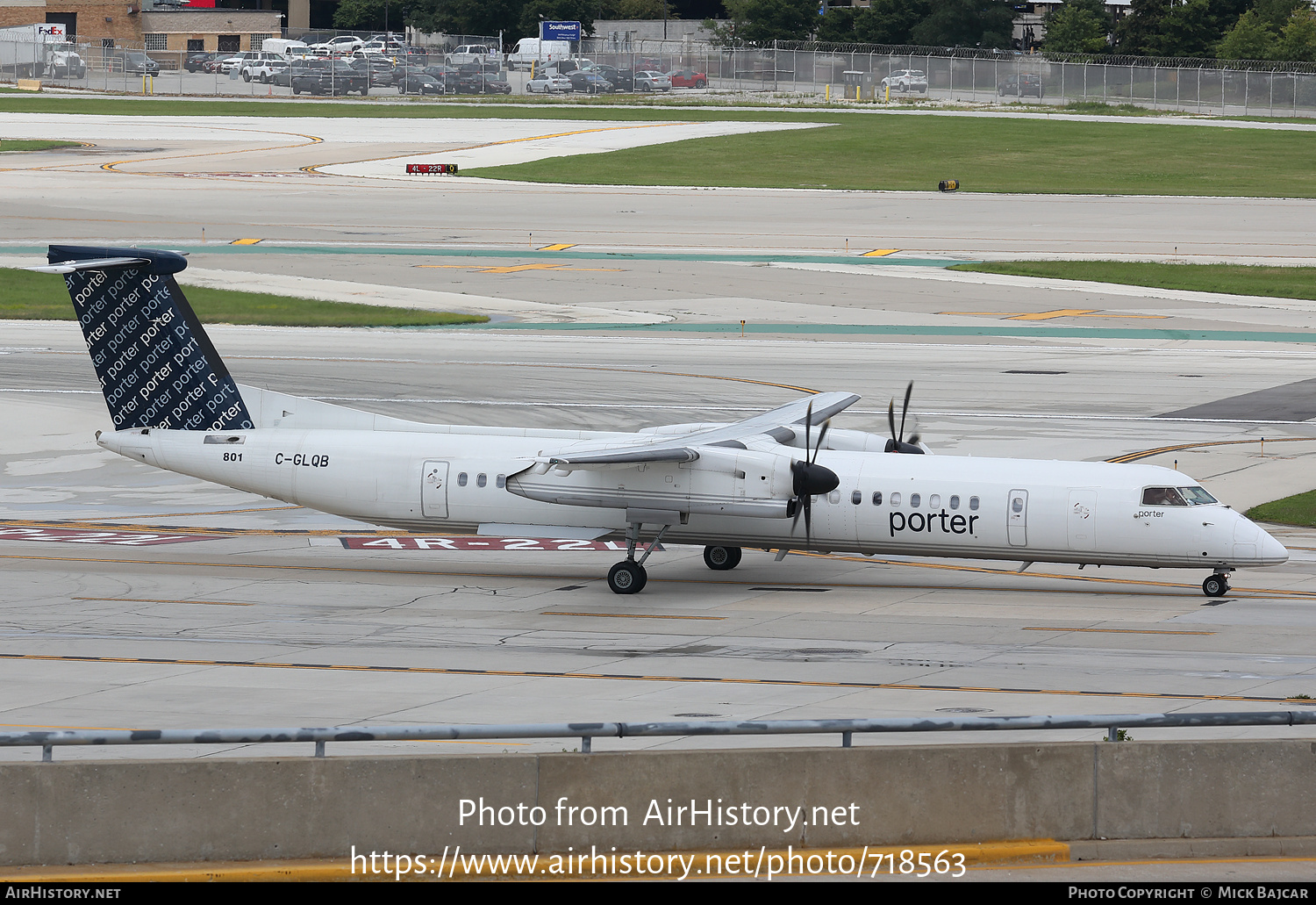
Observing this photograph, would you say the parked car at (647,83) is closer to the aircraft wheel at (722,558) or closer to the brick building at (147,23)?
the brick building at (147,23)

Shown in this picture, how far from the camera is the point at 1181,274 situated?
7269 centimetres

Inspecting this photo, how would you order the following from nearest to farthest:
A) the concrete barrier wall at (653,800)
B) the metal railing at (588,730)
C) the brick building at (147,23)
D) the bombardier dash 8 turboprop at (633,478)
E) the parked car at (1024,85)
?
the metal railing at (588,730)
the concrete barrier wall at (653,800)
the bombardier dash 8 turboprop at (633,478)
the parked car at (1024,85)
the brick building at (147,23)

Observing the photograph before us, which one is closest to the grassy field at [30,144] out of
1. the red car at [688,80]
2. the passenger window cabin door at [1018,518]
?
the red car at [688,80]

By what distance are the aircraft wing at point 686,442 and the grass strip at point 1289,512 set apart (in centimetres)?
947

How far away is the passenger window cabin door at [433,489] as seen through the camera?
3027 cm

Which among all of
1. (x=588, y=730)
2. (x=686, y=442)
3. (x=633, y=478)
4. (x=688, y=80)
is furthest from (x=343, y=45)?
(x=588, y=730)

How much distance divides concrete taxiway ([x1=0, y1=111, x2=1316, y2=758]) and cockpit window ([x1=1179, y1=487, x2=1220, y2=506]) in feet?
5.82

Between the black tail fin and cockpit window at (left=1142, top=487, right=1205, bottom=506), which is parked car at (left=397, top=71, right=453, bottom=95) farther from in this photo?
cockpit window at (left=1142, top=487, right=1205, bottom=506)

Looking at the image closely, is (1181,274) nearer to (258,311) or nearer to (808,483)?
(258,311)

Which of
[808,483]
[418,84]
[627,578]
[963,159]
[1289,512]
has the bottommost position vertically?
[627,578]

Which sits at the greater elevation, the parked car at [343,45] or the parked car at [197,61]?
the parked car at [343,45]

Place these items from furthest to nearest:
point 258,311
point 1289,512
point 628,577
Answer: point 258,311
point 1289,512
point 628,577

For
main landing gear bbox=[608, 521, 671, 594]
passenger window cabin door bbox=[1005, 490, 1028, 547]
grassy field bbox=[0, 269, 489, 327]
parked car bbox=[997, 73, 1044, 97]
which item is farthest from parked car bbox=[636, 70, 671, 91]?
passenger window cabin door bbox=[1005, 490, 1028, 547]

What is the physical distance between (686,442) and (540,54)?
452ft
